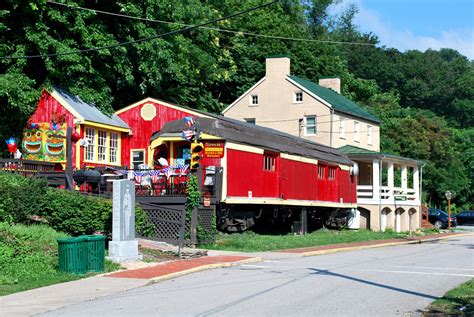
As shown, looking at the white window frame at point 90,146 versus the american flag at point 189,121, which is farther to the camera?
the white window frame at point 90,146

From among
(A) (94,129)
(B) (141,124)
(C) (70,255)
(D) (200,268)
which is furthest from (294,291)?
(B) (141,124)

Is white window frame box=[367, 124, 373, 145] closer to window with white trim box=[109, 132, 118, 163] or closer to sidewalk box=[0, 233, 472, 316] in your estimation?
window with white trim box=[109, 132, 118, 163]

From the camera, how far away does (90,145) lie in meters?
30.0

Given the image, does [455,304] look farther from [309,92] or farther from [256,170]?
[309,92]

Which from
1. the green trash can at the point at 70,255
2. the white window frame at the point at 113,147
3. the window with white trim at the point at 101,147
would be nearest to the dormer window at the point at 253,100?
the white window frame at the point at 113,147

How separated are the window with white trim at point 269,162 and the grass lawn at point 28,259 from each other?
10797 millimetres

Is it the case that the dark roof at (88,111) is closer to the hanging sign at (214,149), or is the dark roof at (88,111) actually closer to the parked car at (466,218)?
the hanging sign at (214,149)

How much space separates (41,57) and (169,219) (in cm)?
1130

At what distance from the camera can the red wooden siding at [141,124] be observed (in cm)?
3022

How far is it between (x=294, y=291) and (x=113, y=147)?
1887 centimetres

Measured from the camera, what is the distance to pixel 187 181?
23703mm

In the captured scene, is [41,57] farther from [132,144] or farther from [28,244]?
[28,244]

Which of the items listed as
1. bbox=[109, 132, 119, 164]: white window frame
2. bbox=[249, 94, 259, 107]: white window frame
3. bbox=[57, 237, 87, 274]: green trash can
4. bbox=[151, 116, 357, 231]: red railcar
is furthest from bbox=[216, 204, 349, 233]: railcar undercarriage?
bbox=[249, 94, 259, 107]: white window frame

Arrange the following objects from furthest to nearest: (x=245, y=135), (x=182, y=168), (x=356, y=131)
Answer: (x=356, y=131) < (x=245, y=135) < (x=182, y=168)
